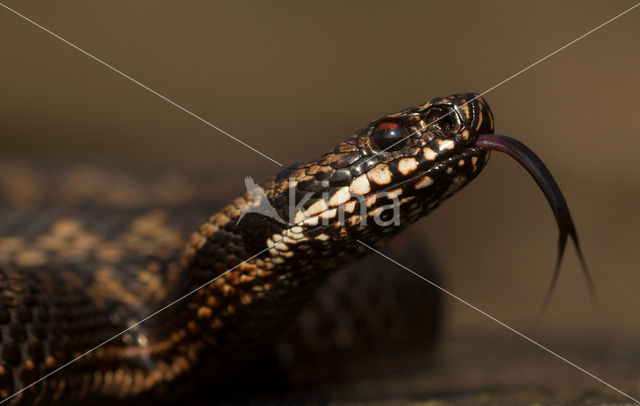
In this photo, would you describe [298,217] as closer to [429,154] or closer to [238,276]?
[238,276]

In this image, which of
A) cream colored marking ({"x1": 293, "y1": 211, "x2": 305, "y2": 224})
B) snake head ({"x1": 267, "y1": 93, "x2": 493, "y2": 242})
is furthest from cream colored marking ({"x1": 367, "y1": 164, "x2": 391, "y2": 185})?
cream colored marking ({"x1": 293, "y1": 211, "x2": 305, "y2": 224})

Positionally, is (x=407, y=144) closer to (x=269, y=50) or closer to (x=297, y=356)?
(x=297, y=356)

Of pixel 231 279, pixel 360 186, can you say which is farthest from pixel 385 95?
pixel 360 186

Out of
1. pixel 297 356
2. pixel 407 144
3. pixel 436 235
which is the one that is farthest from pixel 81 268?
pixel 436 235

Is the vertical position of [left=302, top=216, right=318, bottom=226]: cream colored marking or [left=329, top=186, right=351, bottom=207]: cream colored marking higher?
[left=329, top=186, right=351, bottom=207]: cream colored marking

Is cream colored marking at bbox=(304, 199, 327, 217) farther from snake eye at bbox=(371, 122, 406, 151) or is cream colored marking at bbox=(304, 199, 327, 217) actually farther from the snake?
snake eye at bbox=(371, 122, 406, 151)

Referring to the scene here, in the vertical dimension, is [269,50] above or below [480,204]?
above
